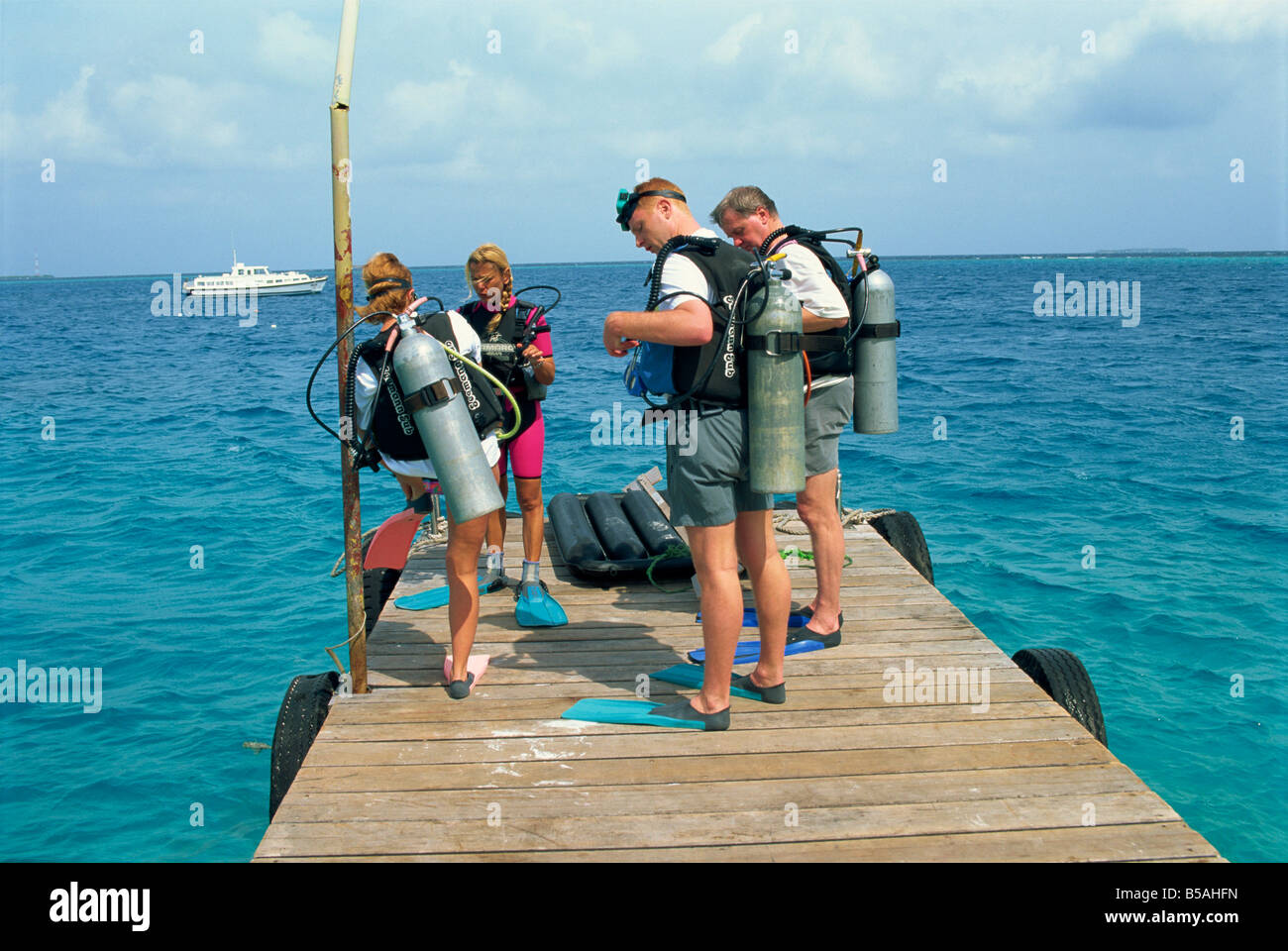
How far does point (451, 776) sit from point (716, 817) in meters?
1.10

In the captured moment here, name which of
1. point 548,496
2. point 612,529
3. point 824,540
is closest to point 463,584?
point 824,540

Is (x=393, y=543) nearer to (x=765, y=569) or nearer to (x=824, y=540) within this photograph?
(x=824, y=540)

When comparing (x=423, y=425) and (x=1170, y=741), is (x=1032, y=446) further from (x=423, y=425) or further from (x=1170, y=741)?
(x=423, y=425)

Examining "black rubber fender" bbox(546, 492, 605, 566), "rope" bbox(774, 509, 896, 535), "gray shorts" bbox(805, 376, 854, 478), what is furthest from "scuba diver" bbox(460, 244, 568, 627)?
"rope" bbox(774, 509, 896, 535)

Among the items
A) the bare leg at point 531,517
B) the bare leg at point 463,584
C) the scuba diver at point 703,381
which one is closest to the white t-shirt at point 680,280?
the scuba diver at point 703,381

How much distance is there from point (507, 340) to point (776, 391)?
202 cm

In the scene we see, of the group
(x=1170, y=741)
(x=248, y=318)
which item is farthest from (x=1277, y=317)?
(x=248, y=318)

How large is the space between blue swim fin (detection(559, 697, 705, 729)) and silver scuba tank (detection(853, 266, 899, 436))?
70.0 inches

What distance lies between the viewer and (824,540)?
516 centimetres

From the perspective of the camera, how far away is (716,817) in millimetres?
3660

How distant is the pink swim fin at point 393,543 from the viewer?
712 cm

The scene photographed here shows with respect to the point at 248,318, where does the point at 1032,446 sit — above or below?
below

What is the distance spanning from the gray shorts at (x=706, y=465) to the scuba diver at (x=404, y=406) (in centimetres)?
94
